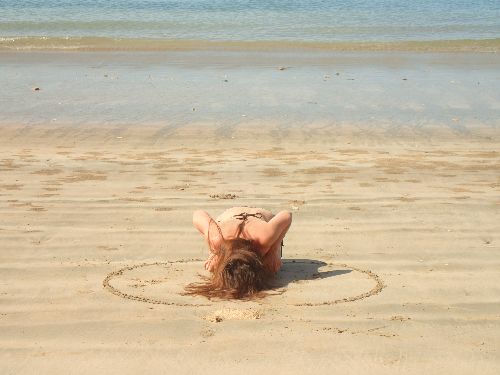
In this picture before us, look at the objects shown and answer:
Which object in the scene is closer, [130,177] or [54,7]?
[130,177]

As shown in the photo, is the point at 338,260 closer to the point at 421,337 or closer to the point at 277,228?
the point at 277,228

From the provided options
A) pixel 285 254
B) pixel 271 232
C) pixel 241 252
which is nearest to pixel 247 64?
pixel 285 254

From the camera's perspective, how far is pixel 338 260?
6.55 m

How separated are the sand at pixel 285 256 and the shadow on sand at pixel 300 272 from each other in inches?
0.8

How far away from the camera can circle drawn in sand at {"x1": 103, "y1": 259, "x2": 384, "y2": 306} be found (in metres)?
5.59

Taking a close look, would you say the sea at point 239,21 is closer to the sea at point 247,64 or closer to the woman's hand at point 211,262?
the sea at point 247,64

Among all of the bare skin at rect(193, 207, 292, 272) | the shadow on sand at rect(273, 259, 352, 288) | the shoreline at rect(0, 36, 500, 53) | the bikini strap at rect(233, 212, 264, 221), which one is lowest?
the shoreline at rect(0, 36, 500, 53)

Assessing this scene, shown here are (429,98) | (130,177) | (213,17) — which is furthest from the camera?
(213,17)

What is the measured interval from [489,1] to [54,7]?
19.0 m

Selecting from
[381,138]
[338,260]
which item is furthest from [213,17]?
[338,260]

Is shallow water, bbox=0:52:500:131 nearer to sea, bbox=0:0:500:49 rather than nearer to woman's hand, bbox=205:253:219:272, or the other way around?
sea, bbox=0:0:500:49

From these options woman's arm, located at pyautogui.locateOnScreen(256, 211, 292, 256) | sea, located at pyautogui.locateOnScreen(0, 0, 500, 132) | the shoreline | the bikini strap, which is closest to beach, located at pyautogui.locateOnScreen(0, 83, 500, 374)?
woman's arm, located at pyautogui.locateOnScreen(256, 211, 292, 256)

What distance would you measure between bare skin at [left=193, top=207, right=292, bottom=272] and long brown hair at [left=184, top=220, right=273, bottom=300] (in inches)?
2.4

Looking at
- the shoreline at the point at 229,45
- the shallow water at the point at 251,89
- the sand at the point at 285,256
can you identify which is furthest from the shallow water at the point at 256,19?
the sand at the point at 285,256
